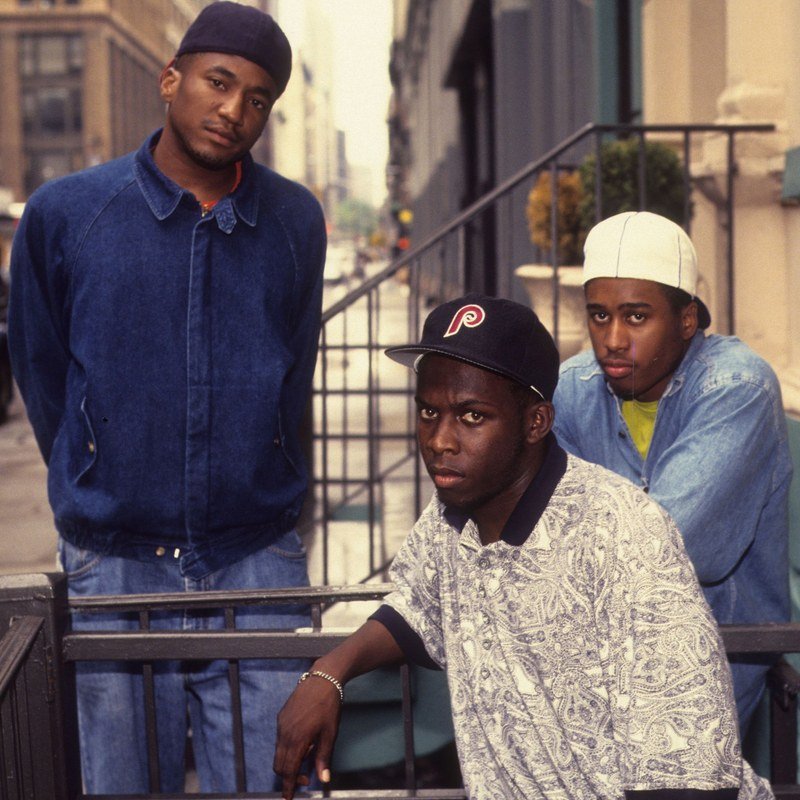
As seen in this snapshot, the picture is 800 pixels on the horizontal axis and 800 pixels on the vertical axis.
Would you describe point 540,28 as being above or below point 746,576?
above

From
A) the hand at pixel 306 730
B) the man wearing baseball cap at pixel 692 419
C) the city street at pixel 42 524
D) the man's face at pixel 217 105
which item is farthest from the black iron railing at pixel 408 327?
the hand at pixel 306 730

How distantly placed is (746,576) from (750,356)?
50 centimetres

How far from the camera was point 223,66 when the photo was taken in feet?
9.62

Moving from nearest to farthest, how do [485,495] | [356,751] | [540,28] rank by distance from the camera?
1. [485,495]
2. [356,751]
3. [540,28]

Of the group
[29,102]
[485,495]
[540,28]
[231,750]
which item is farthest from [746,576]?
[29,102]

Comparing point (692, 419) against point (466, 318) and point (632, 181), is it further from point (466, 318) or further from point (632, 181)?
point (632, 181)

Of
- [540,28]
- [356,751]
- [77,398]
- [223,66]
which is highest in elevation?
[540,28]

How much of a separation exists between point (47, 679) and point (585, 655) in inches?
43.4

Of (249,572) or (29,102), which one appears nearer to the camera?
(249,572)

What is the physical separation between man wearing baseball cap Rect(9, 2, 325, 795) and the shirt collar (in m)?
1.07

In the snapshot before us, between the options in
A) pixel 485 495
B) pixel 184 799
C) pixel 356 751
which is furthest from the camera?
pixel 356 751

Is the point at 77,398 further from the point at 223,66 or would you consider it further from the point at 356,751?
the point at 356,751

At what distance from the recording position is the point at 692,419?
8.78 ft

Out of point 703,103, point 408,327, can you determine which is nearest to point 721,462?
point 703,103
